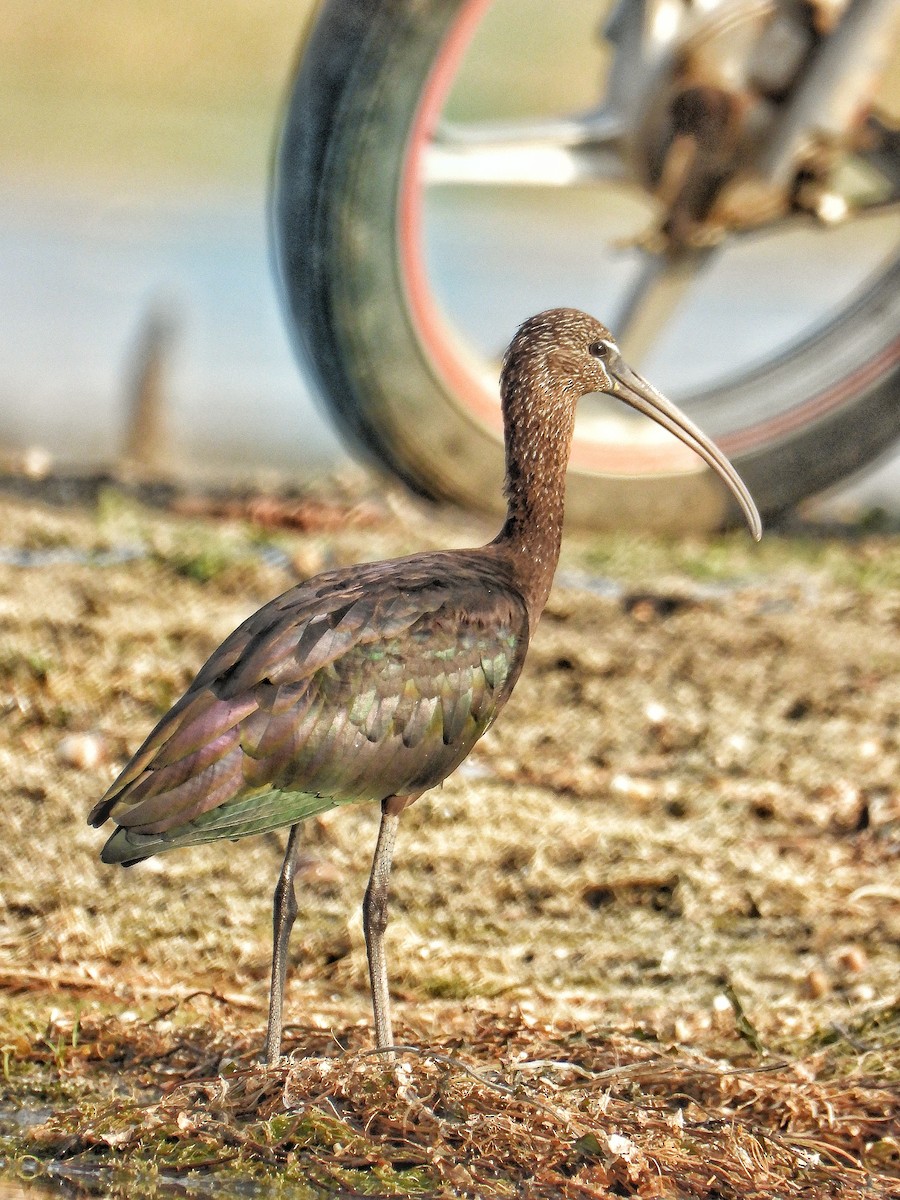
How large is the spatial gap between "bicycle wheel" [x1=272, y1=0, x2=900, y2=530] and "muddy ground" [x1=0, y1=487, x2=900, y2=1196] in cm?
27

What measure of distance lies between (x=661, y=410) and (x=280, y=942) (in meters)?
1.47

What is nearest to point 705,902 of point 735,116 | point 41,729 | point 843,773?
point 843,773

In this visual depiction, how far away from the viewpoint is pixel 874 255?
14094mm

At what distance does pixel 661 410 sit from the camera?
466 centimetres

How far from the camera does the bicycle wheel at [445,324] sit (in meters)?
6.02

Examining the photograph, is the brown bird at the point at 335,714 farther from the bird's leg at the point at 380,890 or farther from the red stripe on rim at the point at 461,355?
the red stripe on rim at the point at 461,355

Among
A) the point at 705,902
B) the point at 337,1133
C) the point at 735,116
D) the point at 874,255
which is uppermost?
the point at 874,255

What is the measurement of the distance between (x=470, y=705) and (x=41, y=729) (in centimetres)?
161

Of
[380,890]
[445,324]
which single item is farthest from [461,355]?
[380,890]

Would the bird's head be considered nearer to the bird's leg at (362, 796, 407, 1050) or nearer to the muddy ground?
the bird's leg at (362, 796, 407, 1050)

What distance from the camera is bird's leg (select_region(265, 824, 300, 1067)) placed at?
12.5 ft

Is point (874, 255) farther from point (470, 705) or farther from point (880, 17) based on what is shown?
point (470, 705)

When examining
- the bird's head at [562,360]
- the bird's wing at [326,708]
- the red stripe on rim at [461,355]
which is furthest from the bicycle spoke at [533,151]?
the bird's wing at [326,708]

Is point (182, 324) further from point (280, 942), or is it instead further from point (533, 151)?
point (280, 942)
